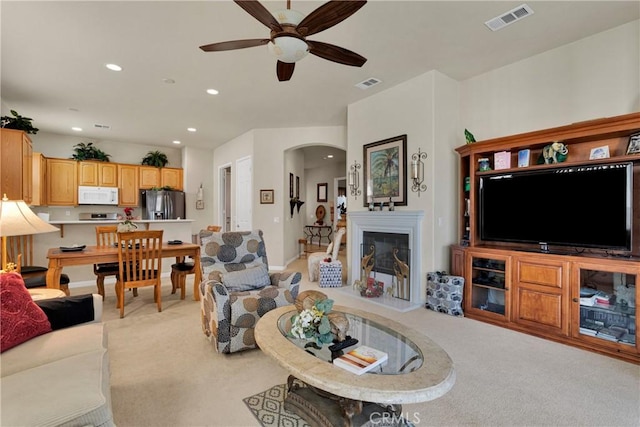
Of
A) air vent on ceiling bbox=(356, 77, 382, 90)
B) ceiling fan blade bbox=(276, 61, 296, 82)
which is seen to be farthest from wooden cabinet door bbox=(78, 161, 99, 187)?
ceiling fan blade bbox=(276, 61, 296, 82)

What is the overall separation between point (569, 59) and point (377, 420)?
3962 millimetres

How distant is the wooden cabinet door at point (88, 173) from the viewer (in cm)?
674

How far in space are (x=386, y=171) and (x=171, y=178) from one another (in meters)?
6.01

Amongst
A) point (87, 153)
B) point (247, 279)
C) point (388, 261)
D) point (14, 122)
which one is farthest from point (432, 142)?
point (87, 153)

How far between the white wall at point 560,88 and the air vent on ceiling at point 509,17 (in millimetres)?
944

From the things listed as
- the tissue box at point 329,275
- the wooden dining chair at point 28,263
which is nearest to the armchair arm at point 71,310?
the wooden dining chair at point 28,263

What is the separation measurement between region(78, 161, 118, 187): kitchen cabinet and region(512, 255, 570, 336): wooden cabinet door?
806cm

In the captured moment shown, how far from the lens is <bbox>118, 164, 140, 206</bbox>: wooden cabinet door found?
23.7 feet

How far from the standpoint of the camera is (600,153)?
2.83 m

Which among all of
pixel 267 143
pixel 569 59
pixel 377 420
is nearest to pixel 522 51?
pixel 569 59

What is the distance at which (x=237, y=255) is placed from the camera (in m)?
3.13

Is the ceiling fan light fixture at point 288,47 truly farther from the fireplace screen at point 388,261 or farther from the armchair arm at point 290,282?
the fireplace screen at point 388,261

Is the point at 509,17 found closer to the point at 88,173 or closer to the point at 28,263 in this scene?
the point at 28,263

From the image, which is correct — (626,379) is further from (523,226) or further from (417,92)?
(417,92)
